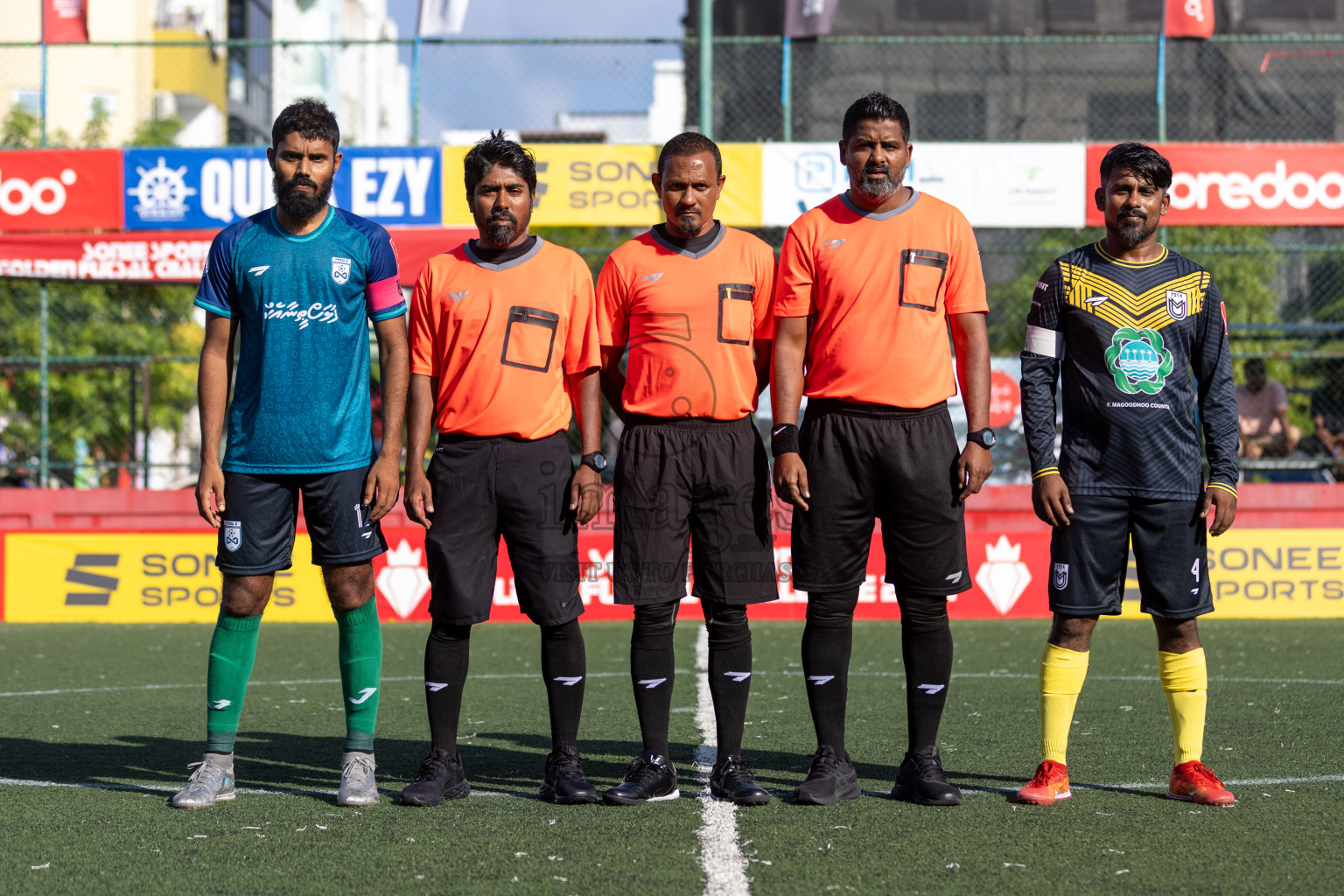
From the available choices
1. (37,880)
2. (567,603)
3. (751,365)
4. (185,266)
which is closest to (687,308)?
(751,365)

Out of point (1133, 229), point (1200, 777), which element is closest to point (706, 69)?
point (1133, 229)

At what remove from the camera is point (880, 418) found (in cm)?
433

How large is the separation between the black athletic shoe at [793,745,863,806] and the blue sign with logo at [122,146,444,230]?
28.1 feet

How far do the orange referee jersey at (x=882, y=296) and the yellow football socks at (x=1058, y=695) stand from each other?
3.02ft

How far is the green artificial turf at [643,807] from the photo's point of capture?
3537 millimetres

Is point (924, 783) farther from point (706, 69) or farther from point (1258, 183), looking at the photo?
point (1258, 183)

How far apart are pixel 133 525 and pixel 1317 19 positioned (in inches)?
739

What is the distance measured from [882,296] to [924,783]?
4.94ft

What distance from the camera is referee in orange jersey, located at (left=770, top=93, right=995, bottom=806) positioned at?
432 cm

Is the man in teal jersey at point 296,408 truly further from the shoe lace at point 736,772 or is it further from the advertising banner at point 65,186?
the advertising banner at point 65,186

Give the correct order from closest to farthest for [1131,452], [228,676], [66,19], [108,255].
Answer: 1. [1131,452]
2. [228,676]
3. [108,255]
4. [66,19]

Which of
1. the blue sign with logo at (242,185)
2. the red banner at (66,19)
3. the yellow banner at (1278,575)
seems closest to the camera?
the yellow banner at (1278,575)

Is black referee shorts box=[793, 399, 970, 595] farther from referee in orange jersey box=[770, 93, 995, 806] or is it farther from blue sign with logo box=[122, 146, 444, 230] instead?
blue sign with logo box=[122, 146, 444, 230]

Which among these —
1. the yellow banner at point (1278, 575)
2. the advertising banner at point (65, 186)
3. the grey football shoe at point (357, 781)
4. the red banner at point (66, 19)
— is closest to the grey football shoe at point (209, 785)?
the grey football shoe at point (357, 781)
